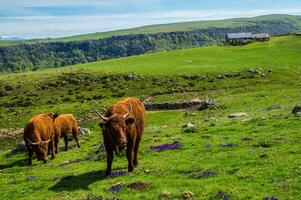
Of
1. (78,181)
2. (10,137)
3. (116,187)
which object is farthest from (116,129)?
(10,137)

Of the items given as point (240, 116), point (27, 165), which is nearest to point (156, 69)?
point (240, 116)

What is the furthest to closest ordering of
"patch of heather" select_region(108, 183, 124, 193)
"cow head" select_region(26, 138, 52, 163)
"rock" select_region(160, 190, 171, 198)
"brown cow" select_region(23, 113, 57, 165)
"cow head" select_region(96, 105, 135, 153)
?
"brown cow" select_region(23, 113, 57, 165) < "cow head" select_region(26, 138, 52, 163) < "cow head" select_region(96, 105, 135, 153) < "patch of heather" select_region(108, 183, 124, 193) < "rock" select_region(160, 190, 171, 198)

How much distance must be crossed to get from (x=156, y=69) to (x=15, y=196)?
2816 inches

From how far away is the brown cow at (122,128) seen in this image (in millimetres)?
18859

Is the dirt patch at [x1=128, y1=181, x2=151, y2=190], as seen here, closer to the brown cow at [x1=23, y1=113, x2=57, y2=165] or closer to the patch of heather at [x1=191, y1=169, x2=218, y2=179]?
the patch of heather at [x1=191, y1=169, x2=218, y2=179]

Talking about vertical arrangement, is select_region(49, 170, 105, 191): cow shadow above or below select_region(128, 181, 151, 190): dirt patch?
below

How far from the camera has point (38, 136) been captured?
2847 cm

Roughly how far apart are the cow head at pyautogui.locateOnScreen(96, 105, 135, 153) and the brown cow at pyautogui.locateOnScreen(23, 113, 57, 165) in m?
10.3

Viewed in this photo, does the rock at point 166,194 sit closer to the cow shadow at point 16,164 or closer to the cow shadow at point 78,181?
the cow shadow at point 78,181

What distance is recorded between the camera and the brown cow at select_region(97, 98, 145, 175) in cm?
1886

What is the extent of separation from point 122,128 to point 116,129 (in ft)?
1.28

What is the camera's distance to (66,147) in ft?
117

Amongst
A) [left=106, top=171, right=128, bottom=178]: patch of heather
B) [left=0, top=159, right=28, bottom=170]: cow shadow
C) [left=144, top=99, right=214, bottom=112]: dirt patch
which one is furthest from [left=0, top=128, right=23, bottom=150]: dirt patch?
[left=106, top=171, right=128, bottom=178]: patch of heather

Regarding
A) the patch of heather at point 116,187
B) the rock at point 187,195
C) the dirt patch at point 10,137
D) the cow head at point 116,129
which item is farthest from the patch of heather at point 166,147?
the dirt patch at point 10,137
